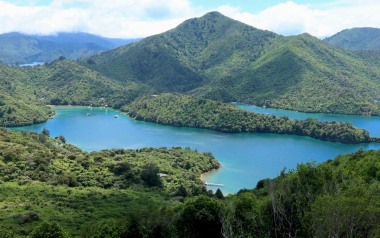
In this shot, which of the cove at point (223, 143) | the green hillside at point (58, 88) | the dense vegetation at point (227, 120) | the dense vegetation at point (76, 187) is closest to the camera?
the dense vegetation at point (76, 187)

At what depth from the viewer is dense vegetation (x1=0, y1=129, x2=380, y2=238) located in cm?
2005

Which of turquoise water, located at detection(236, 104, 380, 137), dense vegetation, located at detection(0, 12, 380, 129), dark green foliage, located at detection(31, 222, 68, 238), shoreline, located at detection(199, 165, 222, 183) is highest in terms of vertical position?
dense vegetation, located at detection(0, 12, 380, 129)

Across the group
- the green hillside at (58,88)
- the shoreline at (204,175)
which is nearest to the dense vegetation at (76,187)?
the shoreline at (204,175)

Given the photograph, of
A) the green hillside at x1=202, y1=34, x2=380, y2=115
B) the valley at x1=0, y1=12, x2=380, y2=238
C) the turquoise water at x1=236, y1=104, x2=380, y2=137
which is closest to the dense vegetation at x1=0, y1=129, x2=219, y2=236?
the valley at x1=0, y1=12, x2=380, y2=238

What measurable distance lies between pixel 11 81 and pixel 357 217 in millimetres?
166941

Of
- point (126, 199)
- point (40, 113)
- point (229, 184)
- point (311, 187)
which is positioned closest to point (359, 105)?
point (229, 184)

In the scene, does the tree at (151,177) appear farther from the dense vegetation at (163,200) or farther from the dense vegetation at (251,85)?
the dense vegetation at (251,85)

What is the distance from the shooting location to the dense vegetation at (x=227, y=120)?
10334cm

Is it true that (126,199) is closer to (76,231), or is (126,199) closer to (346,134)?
(76,231)

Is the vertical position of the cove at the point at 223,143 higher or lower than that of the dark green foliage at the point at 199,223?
lower

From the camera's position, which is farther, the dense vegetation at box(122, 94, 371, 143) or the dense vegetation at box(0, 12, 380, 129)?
the dense vegetation at box(0, 12, 380, 129)

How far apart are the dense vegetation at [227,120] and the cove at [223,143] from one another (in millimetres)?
2639

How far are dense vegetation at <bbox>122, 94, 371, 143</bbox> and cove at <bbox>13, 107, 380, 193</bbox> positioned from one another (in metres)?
2.64

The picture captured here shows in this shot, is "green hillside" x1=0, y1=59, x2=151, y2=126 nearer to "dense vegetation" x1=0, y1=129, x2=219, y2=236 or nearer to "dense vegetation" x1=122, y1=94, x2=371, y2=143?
"dense vegetation" x1=122, y1=94, x2=371, y2=143
